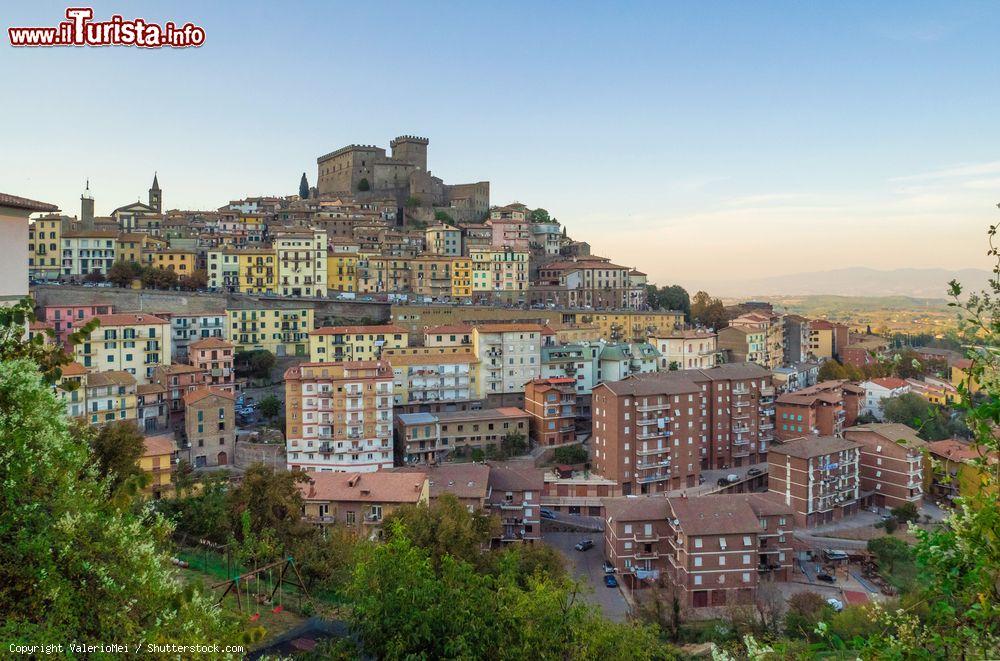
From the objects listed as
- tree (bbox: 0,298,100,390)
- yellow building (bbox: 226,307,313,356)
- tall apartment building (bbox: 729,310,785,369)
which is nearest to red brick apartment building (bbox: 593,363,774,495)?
tall apartment building (bbox: 729,310,785,369)

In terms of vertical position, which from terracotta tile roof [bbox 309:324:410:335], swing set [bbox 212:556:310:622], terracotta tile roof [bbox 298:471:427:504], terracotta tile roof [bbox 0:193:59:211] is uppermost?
terracotta tile roof [bbox 0:193:59:211]

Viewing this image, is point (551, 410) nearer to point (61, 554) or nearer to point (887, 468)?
point (887, 468)

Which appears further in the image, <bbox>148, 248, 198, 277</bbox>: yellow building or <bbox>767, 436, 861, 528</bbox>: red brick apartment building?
<bbox>148, 248, 198, 277</bbox>: yellow building

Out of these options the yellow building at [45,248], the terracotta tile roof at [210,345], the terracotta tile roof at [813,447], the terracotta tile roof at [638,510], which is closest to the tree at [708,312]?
the terracotta tile roof at [813,447]

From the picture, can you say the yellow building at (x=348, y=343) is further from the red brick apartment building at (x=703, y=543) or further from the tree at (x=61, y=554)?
the tree at (x=61, y=554)

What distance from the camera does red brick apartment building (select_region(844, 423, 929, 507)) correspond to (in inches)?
1204

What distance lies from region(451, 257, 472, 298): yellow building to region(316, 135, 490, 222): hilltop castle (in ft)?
58.8

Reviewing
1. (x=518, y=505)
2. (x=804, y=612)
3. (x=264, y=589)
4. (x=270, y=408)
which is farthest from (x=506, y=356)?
(x=264, y=589)

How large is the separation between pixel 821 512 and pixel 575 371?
13763 millimetres

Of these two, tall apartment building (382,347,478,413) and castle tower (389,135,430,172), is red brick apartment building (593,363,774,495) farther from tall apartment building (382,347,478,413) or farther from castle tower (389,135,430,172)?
castle tower (389,135,430,172)

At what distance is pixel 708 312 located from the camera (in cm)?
5784

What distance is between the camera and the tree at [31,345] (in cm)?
454

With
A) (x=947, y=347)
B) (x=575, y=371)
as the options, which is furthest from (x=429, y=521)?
(x=947, y=347)

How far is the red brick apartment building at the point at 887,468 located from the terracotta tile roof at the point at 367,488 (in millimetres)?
20466
